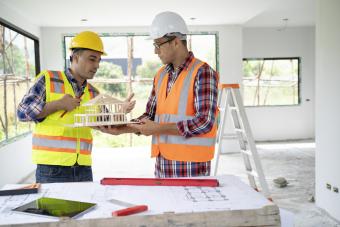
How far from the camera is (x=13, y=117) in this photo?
607 cm

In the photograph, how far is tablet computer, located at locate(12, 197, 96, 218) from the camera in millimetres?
1339

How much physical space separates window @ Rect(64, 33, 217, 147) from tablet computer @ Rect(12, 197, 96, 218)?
24.5ft

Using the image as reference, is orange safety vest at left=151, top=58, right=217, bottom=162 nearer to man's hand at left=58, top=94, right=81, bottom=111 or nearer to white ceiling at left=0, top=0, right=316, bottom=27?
man's hand at left=58, top=94, right=81, bottom=111

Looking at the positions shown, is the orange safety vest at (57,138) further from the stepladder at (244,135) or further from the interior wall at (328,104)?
the interior wall at (328,104)

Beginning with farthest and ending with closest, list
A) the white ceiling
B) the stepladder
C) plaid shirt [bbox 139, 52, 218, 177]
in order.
Answer: the white ceiling < the stepladder < plaid shirt [bbox 139, 52, 218, 177]

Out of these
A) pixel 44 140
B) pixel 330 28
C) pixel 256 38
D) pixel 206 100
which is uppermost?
pixel 256 38

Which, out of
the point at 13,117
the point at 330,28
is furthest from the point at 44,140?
the point at 13,117

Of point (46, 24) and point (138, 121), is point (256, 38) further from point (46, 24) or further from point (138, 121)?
point (138, 121)

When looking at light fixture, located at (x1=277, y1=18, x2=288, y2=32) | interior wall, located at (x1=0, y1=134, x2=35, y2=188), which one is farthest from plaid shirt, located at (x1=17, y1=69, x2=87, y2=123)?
light fixture, located at (x1=277, y1=18, x2=288, y2=32)

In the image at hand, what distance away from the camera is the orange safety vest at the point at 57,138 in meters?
2.18

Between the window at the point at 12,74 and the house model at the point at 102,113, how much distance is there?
12.3 ft

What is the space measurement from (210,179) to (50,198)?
69 centimetres

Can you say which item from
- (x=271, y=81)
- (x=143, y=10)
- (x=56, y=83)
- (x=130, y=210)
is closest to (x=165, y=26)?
(x=56, y=83)

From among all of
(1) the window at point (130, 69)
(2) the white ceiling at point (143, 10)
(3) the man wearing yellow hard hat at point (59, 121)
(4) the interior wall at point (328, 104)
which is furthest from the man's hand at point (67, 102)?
(1) the window at point (130, 69)
